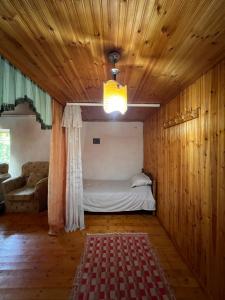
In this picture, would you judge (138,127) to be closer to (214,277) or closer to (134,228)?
(134,228)

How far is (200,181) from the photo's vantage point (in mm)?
1998

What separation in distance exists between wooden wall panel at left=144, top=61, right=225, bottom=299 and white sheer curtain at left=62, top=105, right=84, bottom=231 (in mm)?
1528

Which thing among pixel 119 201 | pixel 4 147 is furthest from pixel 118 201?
pixel 4 147

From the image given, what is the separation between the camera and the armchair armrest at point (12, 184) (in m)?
3.96

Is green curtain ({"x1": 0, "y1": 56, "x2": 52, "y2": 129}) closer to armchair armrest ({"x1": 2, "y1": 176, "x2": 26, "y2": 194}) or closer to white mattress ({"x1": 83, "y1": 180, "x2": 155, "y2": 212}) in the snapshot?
white mattress ({"x1": 83, "y1": 180, "x2": 155, "y2": 212})

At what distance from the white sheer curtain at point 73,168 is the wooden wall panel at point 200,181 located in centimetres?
153

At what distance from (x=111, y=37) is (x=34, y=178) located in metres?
4.13

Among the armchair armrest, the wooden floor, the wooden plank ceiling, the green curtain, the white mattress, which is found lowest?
the wooden floor

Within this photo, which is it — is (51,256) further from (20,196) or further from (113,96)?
(113,96)

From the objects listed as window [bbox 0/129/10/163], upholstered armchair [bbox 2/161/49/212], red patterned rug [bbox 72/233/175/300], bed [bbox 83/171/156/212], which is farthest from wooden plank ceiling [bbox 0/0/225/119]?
window [bbox 0/129/10/163]

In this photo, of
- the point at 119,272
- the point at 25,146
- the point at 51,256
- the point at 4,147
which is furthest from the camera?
the point at 4,147

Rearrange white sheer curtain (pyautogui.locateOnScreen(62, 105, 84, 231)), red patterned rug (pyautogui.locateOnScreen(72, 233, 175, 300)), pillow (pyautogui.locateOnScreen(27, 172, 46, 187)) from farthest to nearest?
pillow (pyautogui.locateOnScreen(27, 172, 46, 187)), white sheer curtain (pyautogui.locateOnScreen(62, 105, 84, 231)), red patterned rug (pyautogui.locateOnScreen(72, 233, 175, 300))

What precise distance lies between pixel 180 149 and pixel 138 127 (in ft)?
9.28

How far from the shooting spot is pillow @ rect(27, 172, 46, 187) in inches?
179
